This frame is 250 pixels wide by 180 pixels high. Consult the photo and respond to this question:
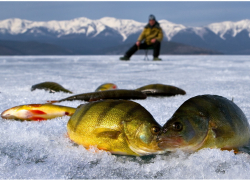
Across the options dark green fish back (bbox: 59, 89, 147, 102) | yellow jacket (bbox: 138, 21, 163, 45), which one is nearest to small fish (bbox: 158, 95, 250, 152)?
dark green fish back (bbox: 59, 89, 147, 102)

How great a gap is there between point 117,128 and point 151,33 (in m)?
12.6

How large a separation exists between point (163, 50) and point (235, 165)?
548 feet

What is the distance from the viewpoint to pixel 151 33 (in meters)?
13.6

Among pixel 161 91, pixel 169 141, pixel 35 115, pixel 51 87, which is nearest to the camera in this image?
pixel 169 141

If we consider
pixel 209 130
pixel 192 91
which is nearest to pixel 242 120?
pixel 209 130

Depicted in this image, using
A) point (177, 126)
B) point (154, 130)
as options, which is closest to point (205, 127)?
point (177, 126)

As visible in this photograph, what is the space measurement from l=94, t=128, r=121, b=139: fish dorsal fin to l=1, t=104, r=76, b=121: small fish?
2.88ft

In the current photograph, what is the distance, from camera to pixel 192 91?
3.99m

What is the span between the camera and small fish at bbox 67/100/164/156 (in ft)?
4.48

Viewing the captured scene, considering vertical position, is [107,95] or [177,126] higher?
[177,126]

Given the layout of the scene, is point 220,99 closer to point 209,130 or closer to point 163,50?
point 209,130

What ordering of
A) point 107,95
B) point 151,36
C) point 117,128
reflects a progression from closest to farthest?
point 117,128
point 107,95
point 151,36

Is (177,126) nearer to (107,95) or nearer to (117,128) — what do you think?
(117,128)

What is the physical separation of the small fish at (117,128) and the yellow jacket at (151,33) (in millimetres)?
12116
